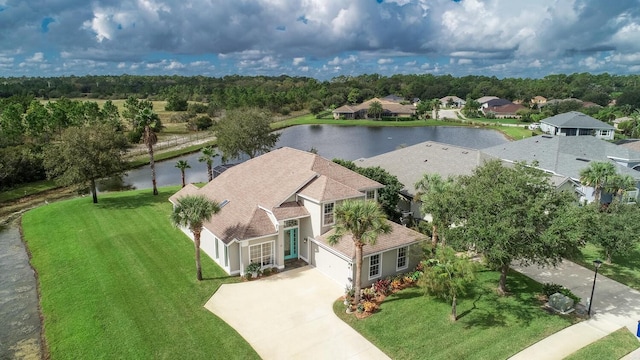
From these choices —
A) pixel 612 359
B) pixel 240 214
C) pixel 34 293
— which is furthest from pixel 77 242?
pixel 612 359

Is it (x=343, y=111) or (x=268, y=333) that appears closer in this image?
(x=268, y=333)

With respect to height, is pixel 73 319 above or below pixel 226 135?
below

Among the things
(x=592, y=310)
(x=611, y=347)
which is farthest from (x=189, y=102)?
(x=611, y=347)

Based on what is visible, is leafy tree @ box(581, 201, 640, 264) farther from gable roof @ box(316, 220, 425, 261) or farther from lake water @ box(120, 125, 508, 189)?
lake water @ box(120, 125, 508, 189)

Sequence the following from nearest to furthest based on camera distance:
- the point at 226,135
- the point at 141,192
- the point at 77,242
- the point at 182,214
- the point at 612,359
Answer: the point at 612,359 < the point at 182,214 < the point at 77,242 < the point at 141,192 < the point at 226,135

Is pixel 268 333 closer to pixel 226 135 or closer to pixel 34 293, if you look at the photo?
pixel 34 293

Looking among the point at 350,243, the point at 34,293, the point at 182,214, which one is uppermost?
the point at 182,214

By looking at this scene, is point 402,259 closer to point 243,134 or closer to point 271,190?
point 271,190
